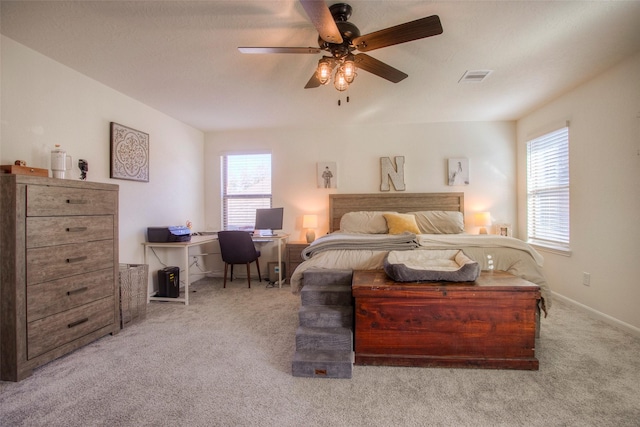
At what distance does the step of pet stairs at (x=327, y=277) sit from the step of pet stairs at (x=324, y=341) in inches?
19.1

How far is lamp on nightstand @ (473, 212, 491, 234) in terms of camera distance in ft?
12.9

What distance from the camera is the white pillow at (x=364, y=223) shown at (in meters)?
3.76

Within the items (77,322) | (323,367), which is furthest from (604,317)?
(77,322)

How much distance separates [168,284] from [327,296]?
2.22m

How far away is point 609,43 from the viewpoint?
7.19 ft

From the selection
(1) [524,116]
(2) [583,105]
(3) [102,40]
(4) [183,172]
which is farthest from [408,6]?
(4) [183,172]

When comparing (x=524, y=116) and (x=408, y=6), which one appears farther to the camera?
(x=524, y=116)

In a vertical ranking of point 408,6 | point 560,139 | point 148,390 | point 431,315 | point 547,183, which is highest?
point 408,6

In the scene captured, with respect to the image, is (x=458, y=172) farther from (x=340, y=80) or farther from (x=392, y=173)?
(x=340, y=80)

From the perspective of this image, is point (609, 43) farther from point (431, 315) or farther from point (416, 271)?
point (431, 315)

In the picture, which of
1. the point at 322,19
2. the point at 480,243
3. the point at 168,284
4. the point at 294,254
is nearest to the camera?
the point at 322,19

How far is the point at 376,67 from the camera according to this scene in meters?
2.07

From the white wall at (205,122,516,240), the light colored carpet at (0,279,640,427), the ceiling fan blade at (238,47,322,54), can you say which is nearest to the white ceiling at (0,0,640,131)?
the ceiling fan blade at (238,47,322,54)

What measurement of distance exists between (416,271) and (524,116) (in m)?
3.38
